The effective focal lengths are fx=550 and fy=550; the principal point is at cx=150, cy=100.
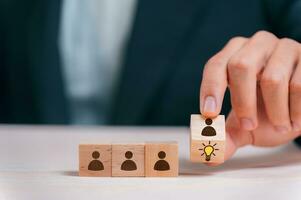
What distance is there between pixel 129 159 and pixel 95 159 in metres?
0.05

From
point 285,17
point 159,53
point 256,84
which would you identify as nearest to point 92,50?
point 159,53

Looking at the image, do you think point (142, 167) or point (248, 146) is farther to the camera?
point (248, 146)

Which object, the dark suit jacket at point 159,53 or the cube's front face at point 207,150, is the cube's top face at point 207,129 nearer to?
the cube's front face at point 207,150

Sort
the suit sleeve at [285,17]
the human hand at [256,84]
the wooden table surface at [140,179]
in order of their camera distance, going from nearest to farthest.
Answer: the wooden table surface at [140,179] → the human hand at [256,84] → the suit sleeve at [285,17]

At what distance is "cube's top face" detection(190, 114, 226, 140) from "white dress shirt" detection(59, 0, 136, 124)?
752 mm

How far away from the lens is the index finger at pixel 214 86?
79cm

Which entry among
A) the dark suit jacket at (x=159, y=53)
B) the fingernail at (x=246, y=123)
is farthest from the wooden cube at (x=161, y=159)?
the dark suit jacket at (x=159, y=53)

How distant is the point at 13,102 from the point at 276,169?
970 millimetres

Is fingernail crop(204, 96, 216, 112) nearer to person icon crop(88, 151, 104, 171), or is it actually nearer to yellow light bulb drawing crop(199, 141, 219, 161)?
yellow light bulb drawing crop(199, 141, 219, 161)

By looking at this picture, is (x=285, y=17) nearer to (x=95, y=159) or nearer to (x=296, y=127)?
(x=296, y=127)

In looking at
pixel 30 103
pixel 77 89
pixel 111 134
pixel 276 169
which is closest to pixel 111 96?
pixel 77 89

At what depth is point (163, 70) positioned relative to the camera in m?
1.48

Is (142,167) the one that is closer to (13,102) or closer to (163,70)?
(163,70)

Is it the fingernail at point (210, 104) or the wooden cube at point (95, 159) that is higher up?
the fingernail at point (210, 104)
